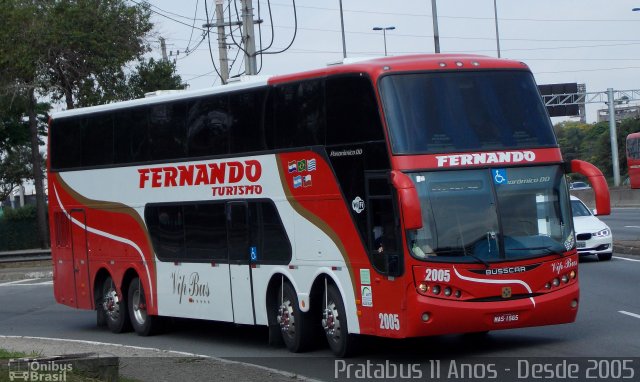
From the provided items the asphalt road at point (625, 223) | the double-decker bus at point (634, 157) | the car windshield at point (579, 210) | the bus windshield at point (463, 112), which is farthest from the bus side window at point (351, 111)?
the double-decker bus at point (634, 157)

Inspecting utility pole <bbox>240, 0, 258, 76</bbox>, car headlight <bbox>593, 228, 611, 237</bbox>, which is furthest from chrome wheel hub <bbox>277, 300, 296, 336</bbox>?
utility pole <bbox>240, 0, 258, 76</bbox>

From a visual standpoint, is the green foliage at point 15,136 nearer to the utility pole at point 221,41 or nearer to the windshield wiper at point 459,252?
the utility pole at point 221,41

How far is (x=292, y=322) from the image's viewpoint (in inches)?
574

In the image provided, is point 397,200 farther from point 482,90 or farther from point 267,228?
point 267,228

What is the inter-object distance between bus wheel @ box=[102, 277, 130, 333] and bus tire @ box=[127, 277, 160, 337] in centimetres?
15

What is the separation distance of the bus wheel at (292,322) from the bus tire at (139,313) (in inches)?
160

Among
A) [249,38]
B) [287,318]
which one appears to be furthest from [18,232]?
[287,318]

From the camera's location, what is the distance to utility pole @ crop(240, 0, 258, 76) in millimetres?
28734

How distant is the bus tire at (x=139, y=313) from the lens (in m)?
18.3

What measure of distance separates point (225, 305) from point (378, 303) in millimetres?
3927

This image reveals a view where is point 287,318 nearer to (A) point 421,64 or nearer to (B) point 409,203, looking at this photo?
(B) point 409,203

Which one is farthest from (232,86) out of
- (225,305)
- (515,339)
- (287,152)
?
(515,339)

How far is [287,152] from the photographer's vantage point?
14.4m

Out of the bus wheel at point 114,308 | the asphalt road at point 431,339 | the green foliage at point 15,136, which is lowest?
the asphalt road at point 431,339
